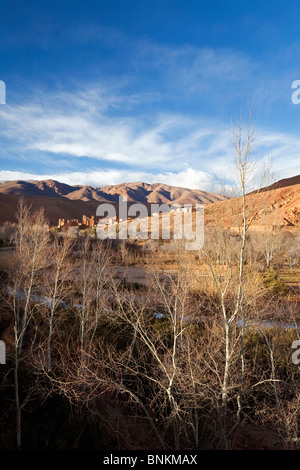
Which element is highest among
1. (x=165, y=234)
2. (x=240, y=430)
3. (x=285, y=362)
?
(x=165, y=234)

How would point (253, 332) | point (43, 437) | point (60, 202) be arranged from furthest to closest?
1. point (60, 202)
2. point (253, 332)
3. point (43, 437)

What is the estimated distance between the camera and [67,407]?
10.8 m

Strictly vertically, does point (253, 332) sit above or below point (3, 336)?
above

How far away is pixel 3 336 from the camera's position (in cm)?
1462

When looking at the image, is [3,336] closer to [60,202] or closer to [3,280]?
[3,280]

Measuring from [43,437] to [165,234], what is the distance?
42.8 metres
